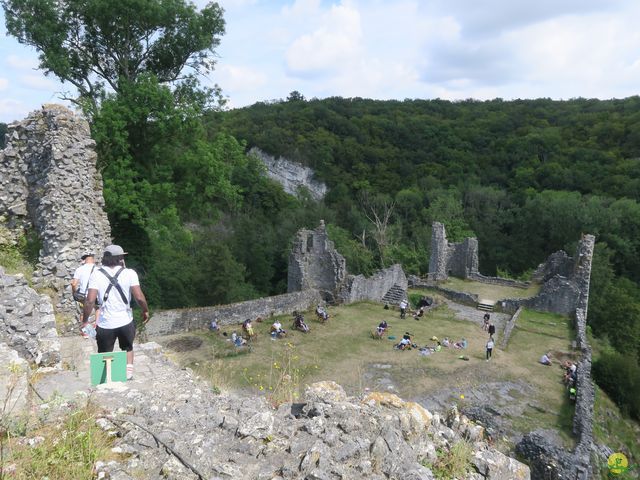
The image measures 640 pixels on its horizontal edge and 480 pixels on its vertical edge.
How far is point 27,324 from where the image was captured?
17.2ft

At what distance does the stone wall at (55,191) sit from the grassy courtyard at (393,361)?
12.7 feet

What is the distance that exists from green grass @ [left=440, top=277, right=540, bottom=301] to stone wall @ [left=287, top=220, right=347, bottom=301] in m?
7.77

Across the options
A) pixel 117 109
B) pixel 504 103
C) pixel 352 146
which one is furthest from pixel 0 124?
pixel 504 103

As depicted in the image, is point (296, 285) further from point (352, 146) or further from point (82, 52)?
point (352, 146)

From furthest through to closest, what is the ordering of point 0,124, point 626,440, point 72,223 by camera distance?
1. point 0,124
2. point 626,440
3. point 72,223

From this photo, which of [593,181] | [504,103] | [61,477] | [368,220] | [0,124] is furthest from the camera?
[504,103]

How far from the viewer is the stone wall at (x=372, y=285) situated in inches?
804

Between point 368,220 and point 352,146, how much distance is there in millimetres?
19452

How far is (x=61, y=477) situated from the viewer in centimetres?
259

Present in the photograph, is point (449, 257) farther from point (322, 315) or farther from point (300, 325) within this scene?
point (300, 325)

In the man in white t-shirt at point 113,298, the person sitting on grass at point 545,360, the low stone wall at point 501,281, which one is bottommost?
the person sitting on grass at point 545,360

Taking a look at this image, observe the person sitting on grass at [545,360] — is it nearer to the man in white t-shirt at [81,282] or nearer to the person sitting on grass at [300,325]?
the person sitting on grass at [300,325]

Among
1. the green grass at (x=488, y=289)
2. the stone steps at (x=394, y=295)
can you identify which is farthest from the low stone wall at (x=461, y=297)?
the stone steps at (x=394, y=295)

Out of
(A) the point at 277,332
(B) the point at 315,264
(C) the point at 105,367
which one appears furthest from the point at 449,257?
(C) the point at 105,367
